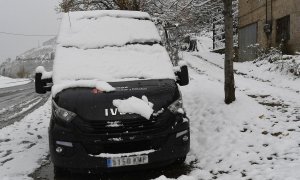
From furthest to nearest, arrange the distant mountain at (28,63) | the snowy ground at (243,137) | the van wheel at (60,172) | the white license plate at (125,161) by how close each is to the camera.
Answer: the distant mountain at (28,63)
the van wheel at (60,172)
the snowy ground at (243,137)
the white license plate at (125,161)

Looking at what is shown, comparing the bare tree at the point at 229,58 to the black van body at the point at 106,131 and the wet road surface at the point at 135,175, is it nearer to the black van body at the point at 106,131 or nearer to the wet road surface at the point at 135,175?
the wet road surface at the point at 135,175

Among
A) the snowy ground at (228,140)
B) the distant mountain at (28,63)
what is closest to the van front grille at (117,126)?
the snowy ground at (228,140)

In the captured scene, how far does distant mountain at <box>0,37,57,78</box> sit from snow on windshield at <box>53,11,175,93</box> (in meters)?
0.69

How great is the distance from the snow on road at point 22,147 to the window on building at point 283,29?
39.3 feet

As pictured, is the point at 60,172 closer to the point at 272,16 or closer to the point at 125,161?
the point at 125,161

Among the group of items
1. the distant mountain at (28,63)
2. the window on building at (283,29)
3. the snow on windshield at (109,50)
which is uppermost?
the window on building at (283,29)

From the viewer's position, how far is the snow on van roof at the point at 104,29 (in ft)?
21.2

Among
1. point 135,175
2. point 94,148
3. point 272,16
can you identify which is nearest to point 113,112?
point 94,148

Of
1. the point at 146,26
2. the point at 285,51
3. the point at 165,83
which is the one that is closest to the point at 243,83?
the point at 285,51

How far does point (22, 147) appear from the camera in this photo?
7199 mm

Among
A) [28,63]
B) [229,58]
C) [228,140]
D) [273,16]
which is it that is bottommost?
[28,63]

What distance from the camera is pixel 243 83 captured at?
13.1 meters

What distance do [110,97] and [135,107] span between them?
1.15ft

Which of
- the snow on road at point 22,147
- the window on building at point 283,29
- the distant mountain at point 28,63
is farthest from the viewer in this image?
the distant mountain at point 28,63
